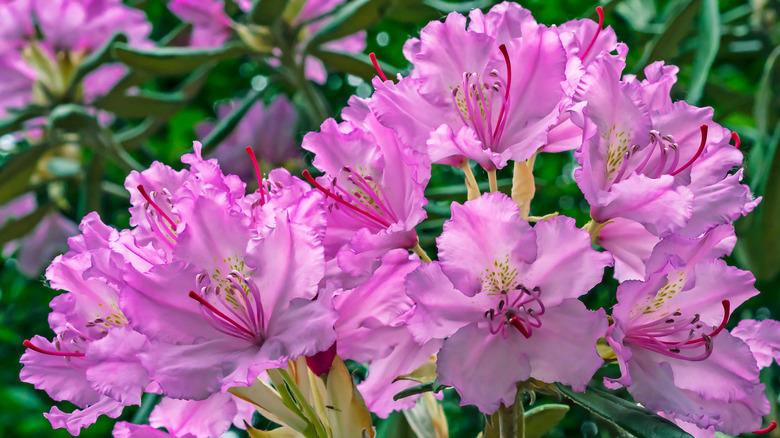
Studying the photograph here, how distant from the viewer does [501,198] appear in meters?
0.60

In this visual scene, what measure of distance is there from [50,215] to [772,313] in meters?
1.50

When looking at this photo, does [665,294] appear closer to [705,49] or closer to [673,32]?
[705,49]

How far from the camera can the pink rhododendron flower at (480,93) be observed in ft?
2.18

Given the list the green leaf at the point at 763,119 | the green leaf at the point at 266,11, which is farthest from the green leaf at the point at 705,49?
the green leaf at the point at 266,11

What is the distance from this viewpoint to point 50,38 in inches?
65.6

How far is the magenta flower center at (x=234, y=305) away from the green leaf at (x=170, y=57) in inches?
35.1

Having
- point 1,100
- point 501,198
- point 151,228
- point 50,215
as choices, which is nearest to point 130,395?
point 151,228

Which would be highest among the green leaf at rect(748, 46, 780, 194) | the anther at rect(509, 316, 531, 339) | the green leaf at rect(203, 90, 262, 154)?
the anther at rect(509, 316, 531, 339)

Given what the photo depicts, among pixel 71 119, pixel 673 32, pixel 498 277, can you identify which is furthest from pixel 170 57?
pixel 498 277

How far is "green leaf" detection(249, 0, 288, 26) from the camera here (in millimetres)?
1439

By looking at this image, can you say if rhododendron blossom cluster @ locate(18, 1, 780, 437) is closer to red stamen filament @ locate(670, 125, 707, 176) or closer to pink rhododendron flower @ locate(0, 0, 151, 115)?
red stamen filament @ locate(670, 125, 707, 176)

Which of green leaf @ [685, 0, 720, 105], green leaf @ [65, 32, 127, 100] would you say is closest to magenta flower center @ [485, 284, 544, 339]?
green leaf @ [685, 0, 720, 105]

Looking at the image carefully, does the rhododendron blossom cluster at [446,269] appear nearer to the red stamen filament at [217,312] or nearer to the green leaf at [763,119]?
the red stamen filament at [217,312]

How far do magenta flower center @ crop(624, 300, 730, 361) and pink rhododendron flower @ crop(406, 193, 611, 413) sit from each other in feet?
0.24
